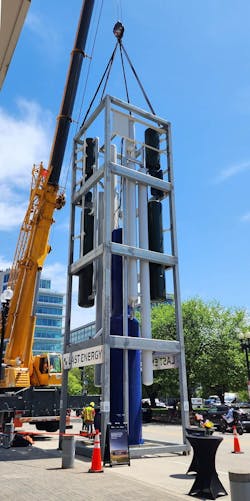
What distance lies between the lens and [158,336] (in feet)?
140

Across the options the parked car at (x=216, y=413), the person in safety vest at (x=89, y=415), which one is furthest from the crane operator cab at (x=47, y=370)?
the parked car at (x=216, y=413)

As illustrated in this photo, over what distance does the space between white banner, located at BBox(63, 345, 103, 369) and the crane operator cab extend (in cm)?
552

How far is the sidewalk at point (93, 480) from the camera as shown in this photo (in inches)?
311

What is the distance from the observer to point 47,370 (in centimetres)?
2088

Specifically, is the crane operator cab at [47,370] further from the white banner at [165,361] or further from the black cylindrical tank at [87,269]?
the white banner at [165,361]

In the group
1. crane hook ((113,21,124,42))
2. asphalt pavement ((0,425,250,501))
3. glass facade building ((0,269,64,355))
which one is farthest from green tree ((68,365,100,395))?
crane hook ((113,21,124,42))

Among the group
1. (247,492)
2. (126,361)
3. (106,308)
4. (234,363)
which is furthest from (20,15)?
(234,363)

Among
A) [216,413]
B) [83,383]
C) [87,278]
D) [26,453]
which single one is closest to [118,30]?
[87,278]

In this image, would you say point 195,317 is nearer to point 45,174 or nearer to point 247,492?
point 45,174

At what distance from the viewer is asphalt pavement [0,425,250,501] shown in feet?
26.0

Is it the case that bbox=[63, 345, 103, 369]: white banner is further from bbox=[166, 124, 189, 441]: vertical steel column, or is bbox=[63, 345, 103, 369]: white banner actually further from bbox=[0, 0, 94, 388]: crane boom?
bbox=[0, 0, 94, 388]: crane boom

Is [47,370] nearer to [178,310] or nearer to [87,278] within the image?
[87,278]

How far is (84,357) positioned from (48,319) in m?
132

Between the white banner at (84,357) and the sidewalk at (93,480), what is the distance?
286 centimetres
